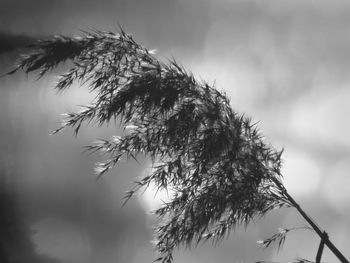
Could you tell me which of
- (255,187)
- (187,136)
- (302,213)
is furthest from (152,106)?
(302,213)

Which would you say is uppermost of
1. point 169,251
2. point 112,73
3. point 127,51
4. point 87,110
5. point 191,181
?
point 127,51

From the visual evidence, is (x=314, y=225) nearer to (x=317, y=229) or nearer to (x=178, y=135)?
(x=317, y=229)

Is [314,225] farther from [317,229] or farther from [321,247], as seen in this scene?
[321,247]

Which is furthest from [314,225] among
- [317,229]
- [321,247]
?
[321,247]

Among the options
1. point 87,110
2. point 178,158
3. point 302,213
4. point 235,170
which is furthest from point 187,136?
point 302,213

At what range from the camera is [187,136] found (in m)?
2.98

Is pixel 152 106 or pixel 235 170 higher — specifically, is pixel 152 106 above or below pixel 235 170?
above

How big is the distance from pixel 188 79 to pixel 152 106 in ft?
1.48

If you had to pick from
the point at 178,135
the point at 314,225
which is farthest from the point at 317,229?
the point at 178,135

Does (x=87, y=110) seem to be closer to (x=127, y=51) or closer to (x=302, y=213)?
(x=127, y=51)

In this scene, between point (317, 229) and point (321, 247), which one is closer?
point (321, 247)

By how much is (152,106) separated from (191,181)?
62 centimetres

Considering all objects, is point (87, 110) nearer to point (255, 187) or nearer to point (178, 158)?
point (178, 158)

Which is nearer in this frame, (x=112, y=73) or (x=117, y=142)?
(x=112, y=73)
